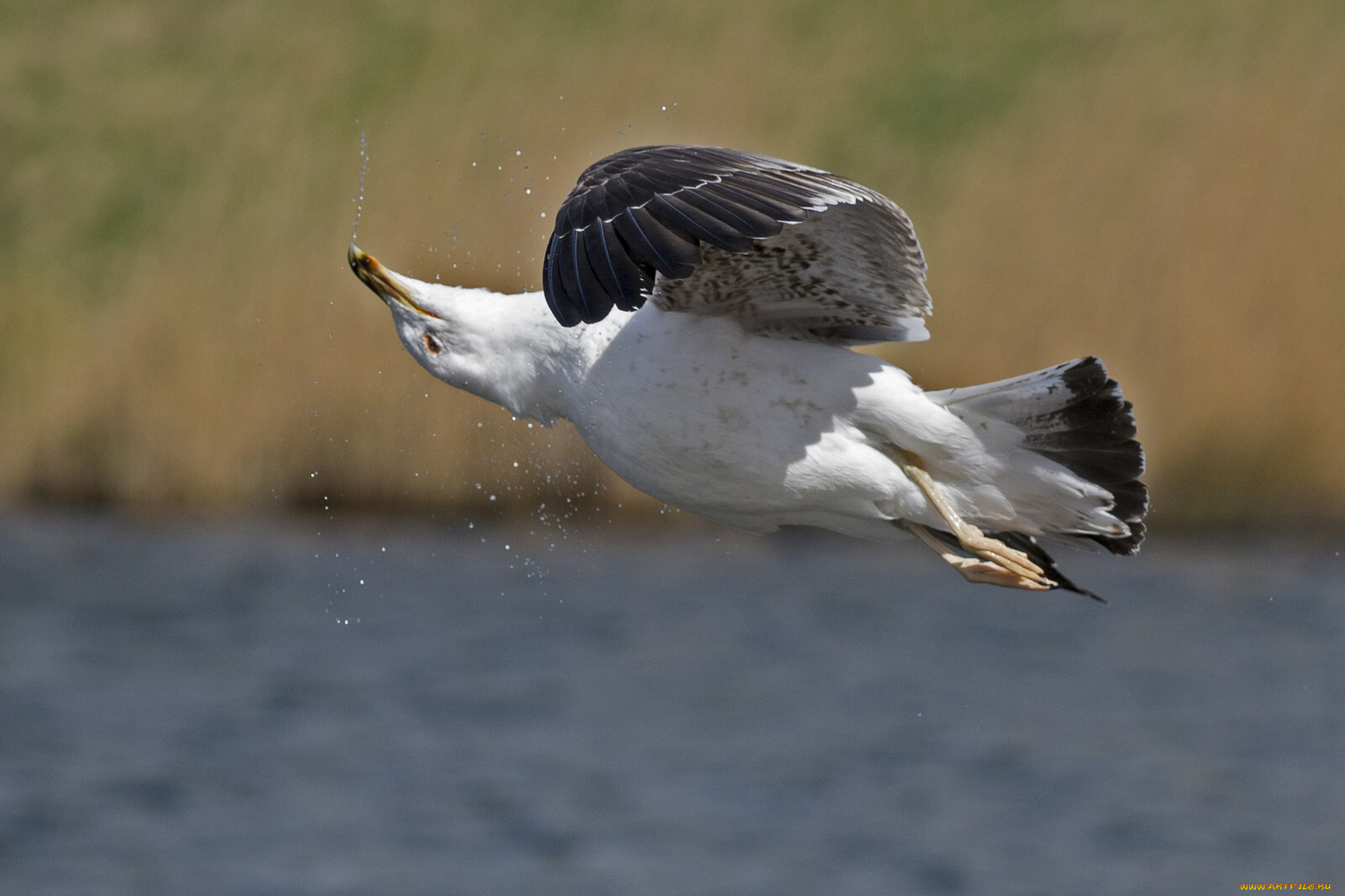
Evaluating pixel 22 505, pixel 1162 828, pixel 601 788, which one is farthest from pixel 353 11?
pixel 1162 828

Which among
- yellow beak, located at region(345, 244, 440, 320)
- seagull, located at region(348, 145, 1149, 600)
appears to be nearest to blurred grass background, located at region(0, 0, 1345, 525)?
yellow beak, located at region(345, 244, 440, 320)

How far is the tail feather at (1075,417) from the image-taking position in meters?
4.87

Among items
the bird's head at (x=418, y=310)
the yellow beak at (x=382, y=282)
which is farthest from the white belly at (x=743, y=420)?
the yellow beak at (x=382, y=282)

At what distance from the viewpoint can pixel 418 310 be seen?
504cm

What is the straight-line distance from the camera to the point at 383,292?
5102mm

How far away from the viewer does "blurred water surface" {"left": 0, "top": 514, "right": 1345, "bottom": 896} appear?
1020cm

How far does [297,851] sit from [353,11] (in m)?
12.6

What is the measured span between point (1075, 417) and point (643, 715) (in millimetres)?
7631

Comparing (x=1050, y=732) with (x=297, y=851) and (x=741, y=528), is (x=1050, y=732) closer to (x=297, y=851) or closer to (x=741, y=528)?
(x=297, y=851)

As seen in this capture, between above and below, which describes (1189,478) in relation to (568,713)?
above

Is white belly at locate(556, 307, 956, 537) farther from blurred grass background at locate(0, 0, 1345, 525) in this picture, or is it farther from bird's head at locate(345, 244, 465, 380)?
blurred grass background at locate(0, 0, 1345, 525)

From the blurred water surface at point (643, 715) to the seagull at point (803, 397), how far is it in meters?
5.22

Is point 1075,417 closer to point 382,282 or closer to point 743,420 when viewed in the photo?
point 743,420

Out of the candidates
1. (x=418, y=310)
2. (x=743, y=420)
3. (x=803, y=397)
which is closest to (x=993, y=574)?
(x=803, y=397)
